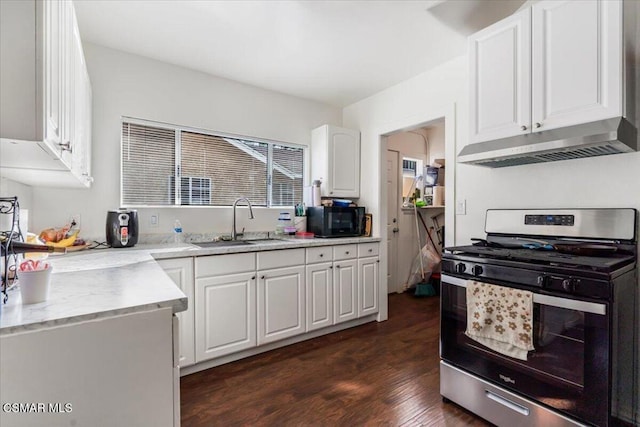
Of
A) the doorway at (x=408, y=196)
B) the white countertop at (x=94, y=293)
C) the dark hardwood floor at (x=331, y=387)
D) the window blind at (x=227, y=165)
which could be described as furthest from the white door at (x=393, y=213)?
the white countertop at (x=94, y=293)

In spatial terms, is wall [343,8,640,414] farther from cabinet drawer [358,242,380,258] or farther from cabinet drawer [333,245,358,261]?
cabinet drawer [333,245,358,261]

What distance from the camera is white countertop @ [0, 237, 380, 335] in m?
0.86

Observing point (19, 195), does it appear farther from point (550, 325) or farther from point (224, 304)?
point (550, 325)

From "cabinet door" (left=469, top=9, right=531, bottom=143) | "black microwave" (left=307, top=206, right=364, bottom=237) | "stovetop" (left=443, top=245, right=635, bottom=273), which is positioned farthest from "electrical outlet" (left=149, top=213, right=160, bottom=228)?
"cabinet door" (left=469, top=9, right=531, bottom=143)

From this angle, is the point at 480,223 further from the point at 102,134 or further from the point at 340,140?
the point at 102,134

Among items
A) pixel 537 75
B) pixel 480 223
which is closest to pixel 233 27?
pixel 537 75

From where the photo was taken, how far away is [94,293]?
43.6 inches

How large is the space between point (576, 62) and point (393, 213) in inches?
122

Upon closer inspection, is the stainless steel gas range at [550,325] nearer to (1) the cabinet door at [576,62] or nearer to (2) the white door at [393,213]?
(1) the cabinet door at [576,62]

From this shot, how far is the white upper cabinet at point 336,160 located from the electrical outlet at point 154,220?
5.52 ft

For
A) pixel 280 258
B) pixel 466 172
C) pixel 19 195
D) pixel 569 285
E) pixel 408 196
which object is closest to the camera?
pixel 569 285

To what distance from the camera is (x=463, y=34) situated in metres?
2.31

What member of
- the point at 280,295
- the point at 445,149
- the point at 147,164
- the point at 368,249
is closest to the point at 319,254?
the point at 280,295

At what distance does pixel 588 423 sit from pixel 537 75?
1.79 meters
